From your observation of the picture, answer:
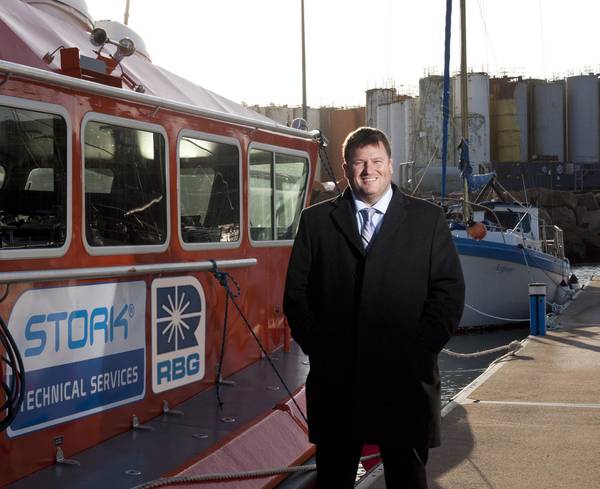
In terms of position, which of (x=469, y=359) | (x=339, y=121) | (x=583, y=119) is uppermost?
(x=339, y=121)

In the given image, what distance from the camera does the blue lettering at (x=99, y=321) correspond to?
4273 millimetres

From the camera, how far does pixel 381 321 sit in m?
3.26

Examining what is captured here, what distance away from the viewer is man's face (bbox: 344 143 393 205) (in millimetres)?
3375

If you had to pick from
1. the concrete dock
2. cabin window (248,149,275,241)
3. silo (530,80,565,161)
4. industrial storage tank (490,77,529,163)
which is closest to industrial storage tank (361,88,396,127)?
industrial storage tank (490,77,529,163)

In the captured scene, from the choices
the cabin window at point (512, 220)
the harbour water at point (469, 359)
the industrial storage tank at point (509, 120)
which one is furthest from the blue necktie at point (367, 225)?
the industrial storage tank at point (509, 120)

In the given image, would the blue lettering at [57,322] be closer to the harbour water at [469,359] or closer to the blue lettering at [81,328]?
the blue lettering at [81,328]

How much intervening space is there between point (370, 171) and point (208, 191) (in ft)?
7.43

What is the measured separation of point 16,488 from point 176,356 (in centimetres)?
145

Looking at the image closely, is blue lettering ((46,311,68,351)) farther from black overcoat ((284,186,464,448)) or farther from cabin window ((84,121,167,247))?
black overcoat ((284,186,464,448))

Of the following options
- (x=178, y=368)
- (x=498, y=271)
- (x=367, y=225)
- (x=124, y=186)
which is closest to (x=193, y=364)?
(x=178, y=368)

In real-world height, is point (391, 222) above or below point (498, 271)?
above

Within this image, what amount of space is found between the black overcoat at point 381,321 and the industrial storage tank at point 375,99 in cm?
5672

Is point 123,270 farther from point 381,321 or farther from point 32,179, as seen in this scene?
point 381,321

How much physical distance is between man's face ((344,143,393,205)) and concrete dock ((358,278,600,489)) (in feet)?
9.12
